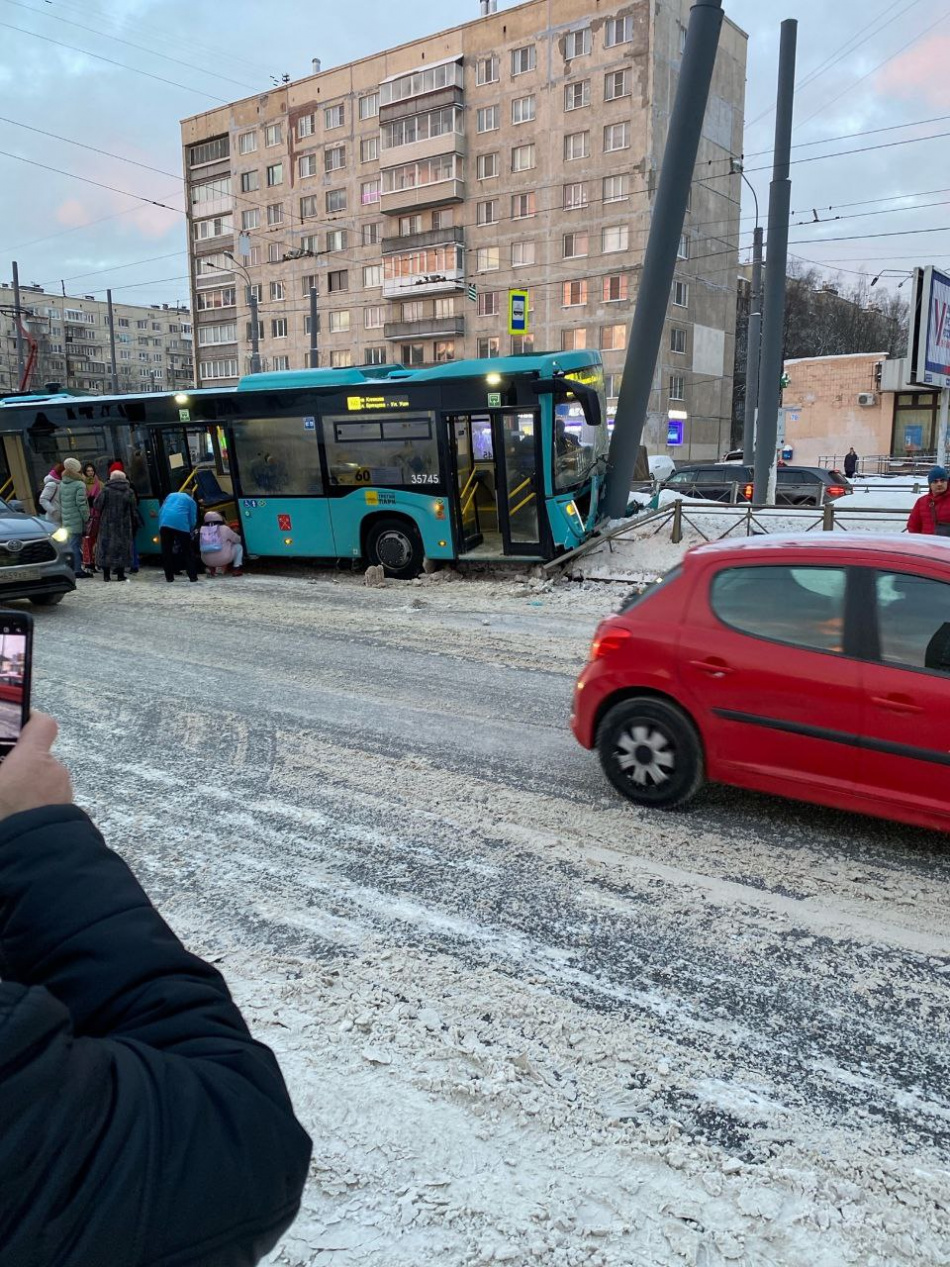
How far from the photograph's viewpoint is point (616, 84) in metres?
46.8

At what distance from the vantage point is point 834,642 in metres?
4.50

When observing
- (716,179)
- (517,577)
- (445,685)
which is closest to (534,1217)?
(445,685)

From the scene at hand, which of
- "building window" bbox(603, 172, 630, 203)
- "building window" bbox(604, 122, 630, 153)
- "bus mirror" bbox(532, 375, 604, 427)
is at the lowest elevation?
"bus mirror" bbox(532, 375, 604, 427)

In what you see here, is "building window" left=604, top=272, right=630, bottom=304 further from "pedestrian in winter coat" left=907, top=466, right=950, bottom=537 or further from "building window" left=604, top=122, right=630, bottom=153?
"pedestrian in winter coat" left=907, top=466, right=950, bottom=537

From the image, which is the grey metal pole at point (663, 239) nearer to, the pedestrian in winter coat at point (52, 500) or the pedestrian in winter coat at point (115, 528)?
the pedestrian in winter coat at point (115, 528)

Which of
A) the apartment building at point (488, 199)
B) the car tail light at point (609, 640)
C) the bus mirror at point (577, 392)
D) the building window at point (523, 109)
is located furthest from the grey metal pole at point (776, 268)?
the building window at point (523, 109)

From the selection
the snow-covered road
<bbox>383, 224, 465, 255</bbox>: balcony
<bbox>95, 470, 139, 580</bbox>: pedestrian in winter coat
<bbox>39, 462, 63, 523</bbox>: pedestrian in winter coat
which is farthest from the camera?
<bbox>383, 224, 465, 255</bbox>: balcony

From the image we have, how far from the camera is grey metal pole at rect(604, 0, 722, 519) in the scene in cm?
1295

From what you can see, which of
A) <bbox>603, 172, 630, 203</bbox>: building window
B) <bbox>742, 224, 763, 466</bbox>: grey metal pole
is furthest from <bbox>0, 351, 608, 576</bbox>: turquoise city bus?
<bbox>603, 172, 630, 203</bbox>: building window

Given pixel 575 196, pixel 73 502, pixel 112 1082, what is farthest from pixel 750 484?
pixel 575 196

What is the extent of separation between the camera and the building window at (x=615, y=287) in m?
48.2

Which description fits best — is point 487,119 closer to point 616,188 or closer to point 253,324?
point 616,188

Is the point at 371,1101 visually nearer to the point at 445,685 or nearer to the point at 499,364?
the point at 445,685

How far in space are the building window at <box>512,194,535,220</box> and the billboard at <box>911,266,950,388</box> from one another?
38514 mm
